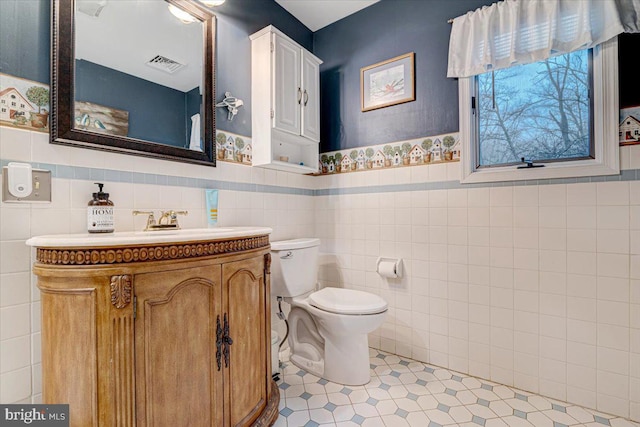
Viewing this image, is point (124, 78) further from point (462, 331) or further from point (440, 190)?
point (462, 331)

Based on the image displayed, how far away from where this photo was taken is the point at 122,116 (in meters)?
1.37

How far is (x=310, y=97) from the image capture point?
223cm

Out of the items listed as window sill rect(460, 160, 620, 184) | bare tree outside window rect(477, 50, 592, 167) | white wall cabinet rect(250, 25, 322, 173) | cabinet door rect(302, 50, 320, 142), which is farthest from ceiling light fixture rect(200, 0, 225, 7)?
window sill rect(460, 160, 620, 184)

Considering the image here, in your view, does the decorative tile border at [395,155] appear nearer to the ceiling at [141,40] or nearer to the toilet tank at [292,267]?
the toilet tank at [292,267]

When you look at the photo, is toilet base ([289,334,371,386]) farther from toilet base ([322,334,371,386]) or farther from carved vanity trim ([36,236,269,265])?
carved vanity trim ([36,236,269,265])

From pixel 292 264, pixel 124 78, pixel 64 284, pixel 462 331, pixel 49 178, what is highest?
pixel 124 78

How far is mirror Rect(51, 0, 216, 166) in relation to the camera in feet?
3.92

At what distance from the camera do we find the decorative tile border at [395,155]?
1.94 m

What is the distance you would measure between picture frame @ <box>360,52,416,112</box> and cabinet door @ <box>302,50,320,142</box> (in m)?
0.36

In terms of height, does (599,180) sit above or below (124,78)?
below

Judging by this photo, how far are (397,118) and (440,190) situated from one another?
0.62m

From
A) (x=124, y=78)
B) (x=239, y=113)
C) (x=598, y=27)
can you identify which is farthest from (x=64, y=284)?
(x=598, y=27)

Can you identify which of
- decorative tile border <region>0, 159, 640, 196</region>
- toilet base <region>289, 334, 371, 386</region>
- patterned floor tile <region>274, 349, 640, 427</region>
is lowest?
patterned floor tile <region>274, 349, 640, 427</region>

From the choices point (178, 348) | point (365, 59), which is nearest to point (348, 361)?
point (178, 348)
